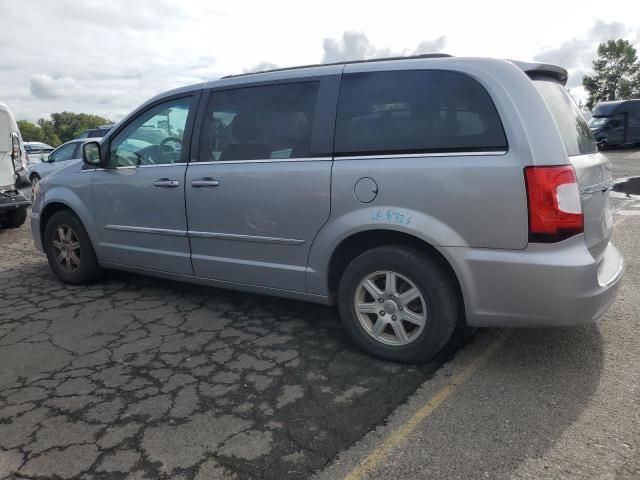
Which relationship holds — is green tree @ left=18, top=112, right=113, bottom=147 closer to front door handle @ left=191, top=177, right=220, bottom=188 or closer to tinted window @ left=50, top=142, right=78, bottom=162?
tinted window @ left=50, top=142, right=78, bottom=162

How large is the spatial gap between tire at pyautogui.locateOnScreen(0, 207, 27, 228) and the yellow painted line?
25.4 feet

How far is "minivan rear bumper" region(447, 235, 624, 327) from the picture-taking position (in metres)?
2.73

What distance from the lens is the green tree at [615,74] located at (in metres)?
54.5

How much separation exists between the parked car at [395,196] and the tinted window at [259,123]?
0.04 feet

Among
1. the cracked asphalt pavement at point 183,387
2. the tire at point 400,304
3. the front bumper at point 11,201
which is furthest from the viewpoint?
the front bumper at point 11,201

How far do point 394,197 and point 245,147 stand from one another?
4.18ft

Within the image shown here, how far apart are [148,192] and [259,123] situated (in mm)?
1196

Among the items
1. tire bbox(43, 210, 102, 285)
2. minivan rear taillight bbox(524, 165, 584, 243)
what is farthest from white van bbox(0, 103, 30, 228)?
minivan rear taillight bbox(524, 165, 584, 243)

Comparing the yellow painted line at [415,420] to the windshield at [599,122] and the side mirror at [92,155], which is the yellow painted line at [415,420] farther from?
the windshield at [599,122]

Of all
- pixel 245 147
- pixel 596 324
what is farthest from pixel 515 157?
pixel 245 147

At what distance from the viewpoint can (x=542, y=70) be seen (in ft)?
10.2

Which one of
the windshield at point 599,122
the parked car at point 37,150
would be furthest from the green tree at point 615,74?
the parked car at point 37,150

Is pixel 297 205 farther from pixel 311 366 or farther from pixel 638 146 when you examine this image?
pixel 638 146

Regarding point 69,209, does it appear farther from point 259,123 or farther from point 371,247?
point 371,247
